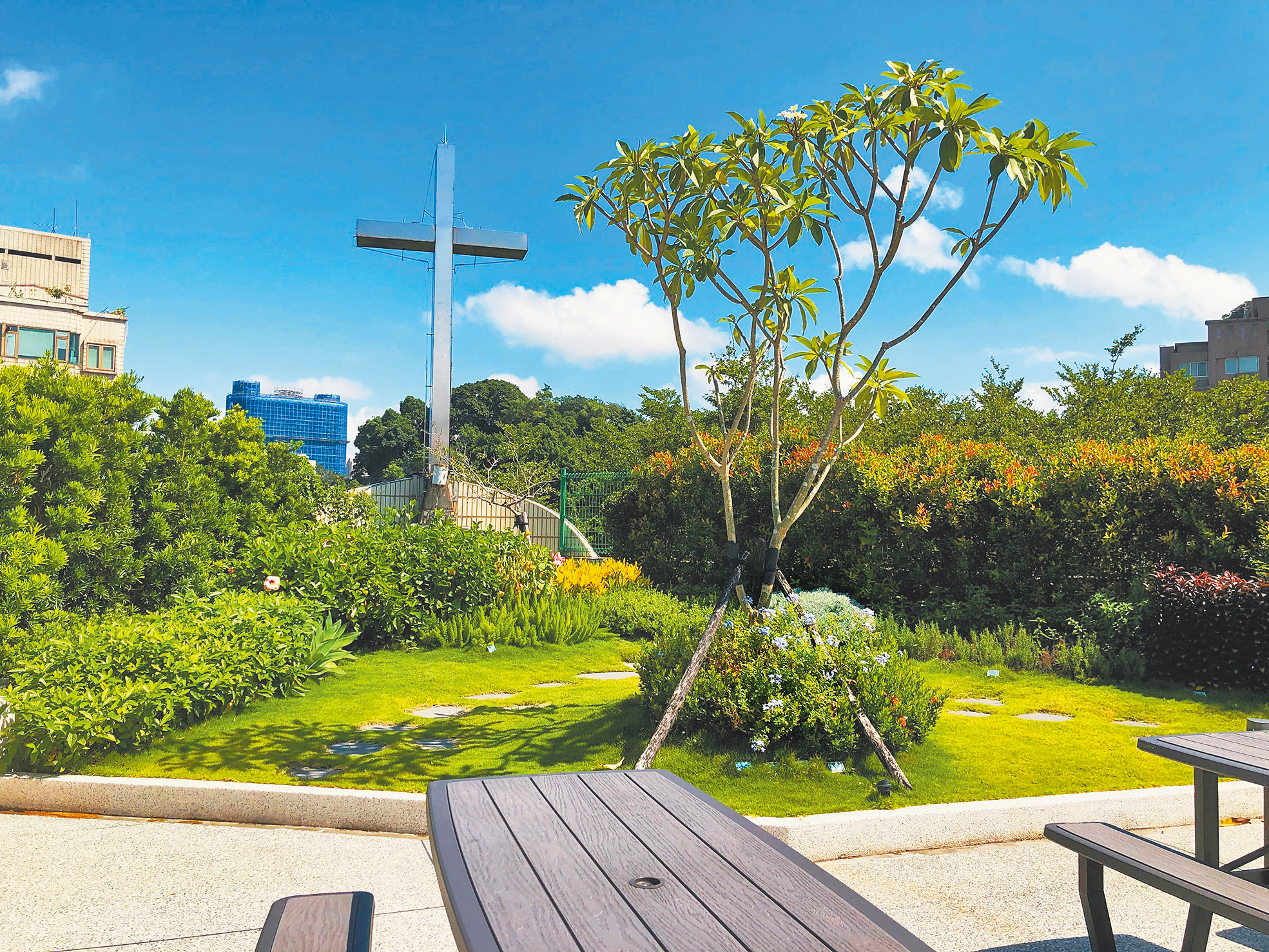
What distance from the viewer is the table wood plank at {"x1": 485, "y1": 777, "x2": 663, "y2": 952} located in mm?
1396

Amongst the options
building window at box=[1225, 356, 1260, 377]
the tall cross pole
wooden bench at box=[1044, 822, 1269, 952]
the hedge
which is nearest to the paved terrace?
wooden bench at box=[1044, 822, 1269, 952]

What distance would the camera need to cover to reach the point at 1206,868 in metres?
2.27

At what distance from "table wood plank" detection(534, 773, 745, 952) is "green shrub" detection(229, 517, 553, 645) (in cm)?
623

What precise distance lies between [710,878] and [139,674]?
4.68 metres

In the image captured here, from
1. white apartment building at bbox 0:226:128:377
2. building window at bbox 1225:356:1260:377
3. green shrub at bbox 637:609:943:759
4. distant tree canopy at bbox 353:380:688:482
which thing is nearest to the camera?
green shrub at bbox 637:609:943:759

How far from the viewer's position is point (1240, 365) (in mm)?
Result: 65438

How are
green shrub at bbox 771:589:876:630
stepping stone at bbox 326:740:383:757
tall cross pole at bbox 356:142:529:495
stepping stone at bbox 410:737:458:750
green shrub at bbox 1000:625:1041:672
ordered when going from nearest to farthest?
stepping stone at bbox 326:740:383:757
stepping stone at bbox 410:737:458:750
green shrub at bbox 771:589:876:630
green shrub at bbox 1000:625:1041:672
tall cross pole at bbox 356:142:529:495

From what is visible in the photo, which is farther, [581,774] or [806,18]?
[806,18]

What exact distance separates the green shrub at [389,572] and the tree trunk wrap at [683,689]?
14.4 ft

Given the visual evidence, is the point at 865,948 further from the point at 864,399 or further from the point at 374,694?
the point at 374,694

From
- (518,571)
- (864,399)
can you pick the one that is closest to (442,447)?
(518,571)

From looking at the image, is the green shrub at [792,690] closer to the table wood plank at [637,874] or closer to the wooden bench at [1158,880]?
the wooden bench at [1158,880]

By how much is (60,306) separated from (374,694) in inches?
2313

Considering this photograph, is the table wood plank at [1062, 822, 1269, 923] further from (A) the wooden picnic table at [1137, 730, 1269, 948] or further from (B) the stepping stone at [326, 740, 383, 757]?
(B) the stepping stone at [326, 740, 383, 757]
